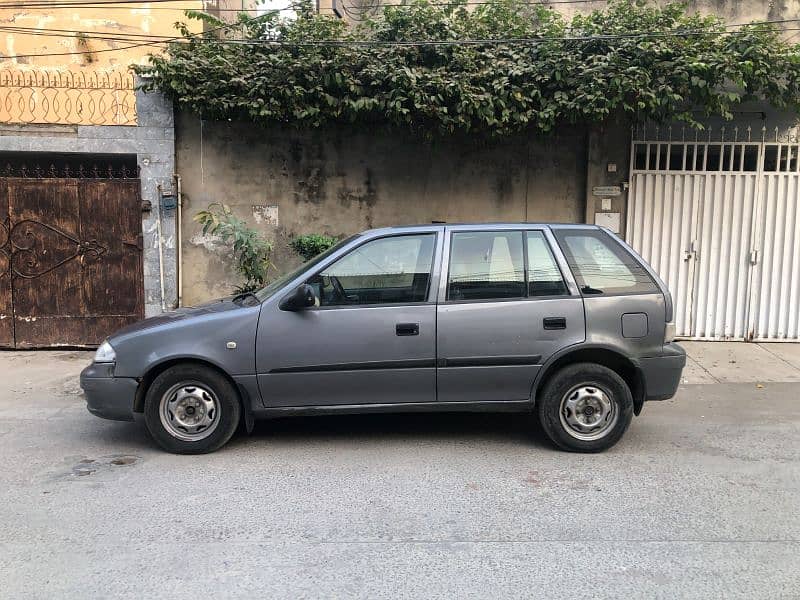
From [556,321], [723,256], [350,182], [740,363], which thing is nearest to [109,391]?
[556,321]

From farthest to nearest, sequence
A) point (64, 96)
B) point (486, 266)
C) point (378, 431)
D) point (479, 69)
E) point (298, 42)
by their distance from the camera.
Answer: point (64, 96) < point (298, 42) < point (479, 69) < point (378, 431) < point (486, 266)

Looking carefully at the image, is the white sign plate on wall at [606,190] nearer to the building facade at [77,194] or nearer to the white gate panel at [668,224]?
the white gate panel at [668,224]

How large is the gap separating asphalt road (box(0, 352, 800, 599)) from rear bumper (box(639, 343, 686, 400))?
52 centimetres

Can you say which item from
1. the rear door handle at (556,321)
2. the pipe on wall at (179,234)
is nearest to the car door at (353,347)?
the rear door handle at (556,321)

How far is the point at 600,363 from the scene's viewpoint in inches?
203

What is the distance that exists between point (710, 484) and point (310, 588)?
2934mm

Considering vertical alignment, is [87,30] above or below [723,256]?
above

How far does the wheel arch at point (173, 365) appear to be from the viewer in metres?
4.88

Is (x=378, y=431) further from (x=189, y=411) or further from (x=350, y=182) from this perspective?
(x=350, y=182)

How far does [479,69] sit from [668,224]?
11.9ft

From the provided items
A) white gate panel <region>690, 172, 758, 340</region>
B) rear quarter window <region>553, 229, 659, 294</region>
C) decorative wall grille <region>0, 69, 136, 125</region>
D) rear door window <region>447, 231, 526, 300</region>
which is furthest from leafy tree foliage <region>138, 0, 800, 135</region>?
rear door window <region>447, 231, 526, 300</region>

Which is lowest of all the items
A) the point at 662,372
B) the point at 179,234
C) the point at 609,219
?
the point at 662,372

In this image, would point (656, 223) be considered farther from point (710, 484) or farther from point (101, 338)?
point (101, 338)

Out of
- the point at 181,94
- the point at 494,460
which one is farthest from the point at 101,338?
the point at 494,460
